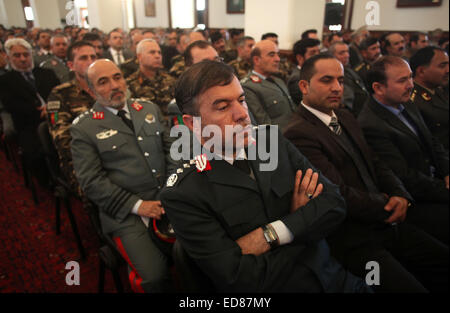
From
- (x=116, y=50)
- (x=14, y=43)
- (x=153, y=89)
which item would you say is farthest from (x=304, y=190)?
(x=116, y=50)

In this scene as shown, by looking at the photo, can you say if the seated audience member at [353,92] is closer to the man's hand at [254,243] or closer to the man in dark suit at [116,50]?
the man's hand at [254,243]

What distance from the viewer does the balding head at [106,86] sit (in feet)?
5.78

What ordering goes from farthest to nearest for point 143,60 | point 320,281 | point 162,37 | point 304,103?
1. point 162,37
2. point 143,60
3. point 304,103
4. point 320,281

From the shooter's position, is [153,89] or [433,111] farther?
[153,89]

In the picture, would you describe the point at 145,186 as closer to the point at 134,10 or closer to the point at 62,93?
the point at 62,93

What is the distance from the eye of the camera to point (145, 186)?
5.65 feet

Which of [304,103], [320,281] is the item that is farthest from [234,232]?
[304,103]

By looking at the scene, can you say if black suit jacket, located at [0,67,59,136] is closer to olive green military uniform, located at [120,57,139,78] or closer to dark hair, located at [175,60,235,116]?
olive green military uniform, located at [120,57,139,78]

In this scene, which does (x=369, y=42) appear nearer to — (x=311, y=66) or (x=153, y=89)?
(x=311, y=66)

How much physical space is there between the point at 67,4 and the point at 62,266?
5.66 ft

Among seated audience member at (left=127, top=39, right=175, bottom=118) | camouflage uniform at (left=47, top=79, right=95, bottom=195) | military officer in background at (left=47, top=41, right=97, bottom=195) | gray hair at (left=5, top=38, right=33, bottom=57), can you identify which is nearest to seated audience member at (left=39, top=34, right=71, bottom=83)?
gray hair at (left=5, top=38, right=33, bottom=57)

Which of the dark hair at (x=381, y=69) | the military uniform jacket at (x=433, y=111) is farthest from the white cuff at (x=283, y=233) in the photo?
the military uniform jacket at (x=433, y=111)

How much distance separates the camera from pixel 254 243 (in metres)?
1.03

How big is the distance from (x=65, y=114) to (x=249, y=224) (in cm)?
173
